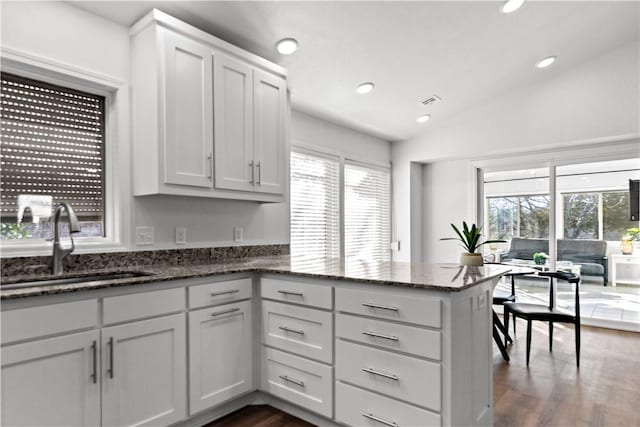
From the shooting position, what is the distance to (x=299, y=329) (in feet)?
7.41

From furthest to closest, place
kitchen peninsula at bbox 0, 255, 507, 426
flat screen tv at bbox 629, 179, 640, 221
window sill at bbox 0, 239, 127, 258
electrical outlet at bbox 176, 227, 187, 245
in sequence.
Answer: flat screen tv at bbox 629, 179, 640, 221 < electrical outlet at bbox 176, 227, 187, 245 < window sill at bbox 0, 239, 127, 258 < kitchen peninsula at bbox 0, 255, 507, 426

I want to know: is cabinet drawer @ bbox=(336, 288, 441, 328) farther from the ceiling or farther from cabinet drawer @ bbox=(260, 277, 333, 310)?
the ceiling

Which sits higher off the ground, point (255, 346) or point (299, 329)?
point (299, 329)

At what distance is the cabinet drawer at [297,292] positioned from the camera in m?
2.12

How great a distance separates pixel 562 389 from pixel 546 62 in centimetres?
303

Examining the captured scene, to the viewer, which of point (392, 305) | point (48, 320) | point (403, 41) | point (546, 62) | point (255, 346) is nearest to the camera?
point (48, 320)

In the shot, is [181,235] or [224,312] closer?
[224,312]

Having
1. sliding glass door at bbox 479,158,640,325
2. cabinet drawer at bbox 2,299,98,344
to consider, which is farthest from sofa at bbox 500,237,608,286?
cabinet drawer at bbox 2,299,98,344

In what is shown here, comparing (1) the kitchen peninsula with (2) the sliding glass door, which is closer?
(1) the kitchen peninsula

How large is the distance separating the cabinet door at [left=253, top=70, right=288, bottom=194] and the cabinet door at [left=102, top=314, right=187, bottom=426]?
126cm

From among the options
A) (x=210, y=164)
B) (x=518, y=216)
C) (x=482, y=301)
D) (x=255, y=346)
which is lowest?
(x=255, y=346)

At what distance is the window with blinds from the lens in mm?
2148

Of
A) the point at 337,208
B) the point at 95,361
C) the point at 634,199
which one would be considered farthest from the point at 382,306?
the point at 634,199

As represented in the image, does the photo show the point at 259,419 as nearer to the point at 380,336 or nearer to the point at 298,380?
the point at 298,380
